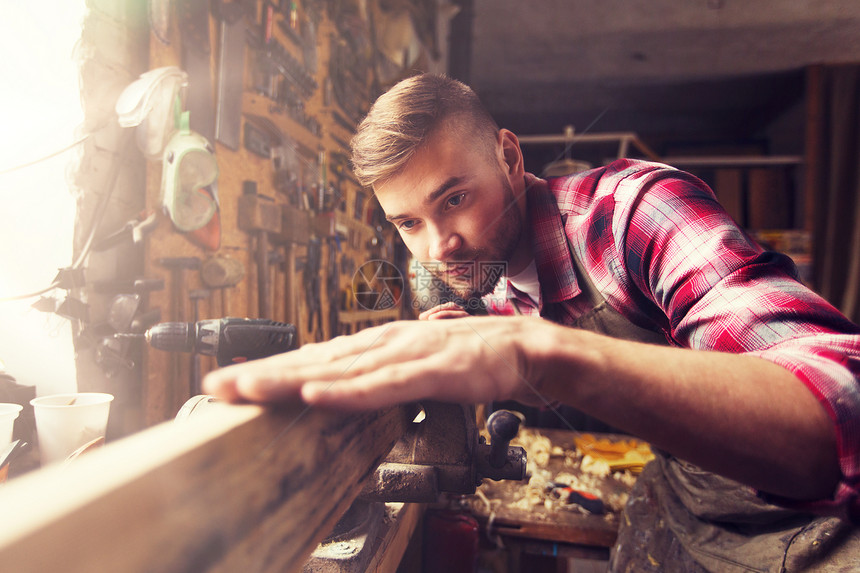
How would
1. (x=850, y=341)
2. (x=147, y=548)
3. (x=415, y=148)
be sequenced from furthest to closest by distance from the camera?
1. (x=415, y=148)
2. (x=850, y=341)
3. (x=147, y=548)

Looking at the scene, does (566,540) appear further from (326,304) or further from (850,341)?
(326,304)

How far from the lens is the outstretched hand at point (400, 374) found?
20 cm

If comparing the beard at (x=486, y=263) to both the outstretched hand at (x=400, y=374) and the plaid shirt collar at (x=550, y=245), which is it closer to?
the plaid shirt collar at (x=550, y=245)

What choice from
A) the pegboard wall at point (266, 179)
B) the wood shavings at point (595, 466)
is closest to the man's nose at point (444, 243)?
the pegboard wall at point (266, 179)

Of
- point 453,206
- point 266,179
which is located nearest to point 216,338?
point 453,206

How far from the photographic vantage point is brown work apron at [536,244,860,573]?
0.49 m

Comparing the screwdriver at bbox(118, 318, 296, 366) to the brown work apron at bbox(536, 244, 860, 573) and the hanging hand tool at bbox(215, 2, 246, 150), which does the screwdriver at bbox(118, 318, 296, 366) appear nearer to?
the brown work apron at bbox(536, 244, 860, 573)

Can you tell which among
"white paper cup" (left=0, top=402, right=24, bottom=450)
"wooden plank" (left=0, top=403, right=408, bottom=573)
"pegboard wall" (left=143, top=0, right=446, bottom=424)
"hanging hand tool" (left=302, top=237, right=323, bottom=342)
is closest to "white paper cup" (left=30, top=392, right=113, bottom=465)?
"white paper cup" (left=0, top=402, right=24, bottom=450)

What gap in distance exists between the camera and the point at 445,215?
1.31 feet

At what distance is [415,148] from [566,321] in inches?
11.2

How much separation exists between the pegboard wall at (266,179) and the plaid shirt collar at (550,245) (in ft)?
0.57

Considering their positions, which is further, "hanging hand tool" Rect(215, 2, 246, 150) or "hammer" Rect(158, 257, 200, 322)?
"hanging hand tool" Rect(215, 2, 246, 150)

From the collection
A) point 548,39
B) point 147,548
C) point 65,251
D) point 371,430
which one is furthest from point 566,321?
point 548,39

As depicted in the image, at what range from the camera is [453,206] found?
1.31ft
